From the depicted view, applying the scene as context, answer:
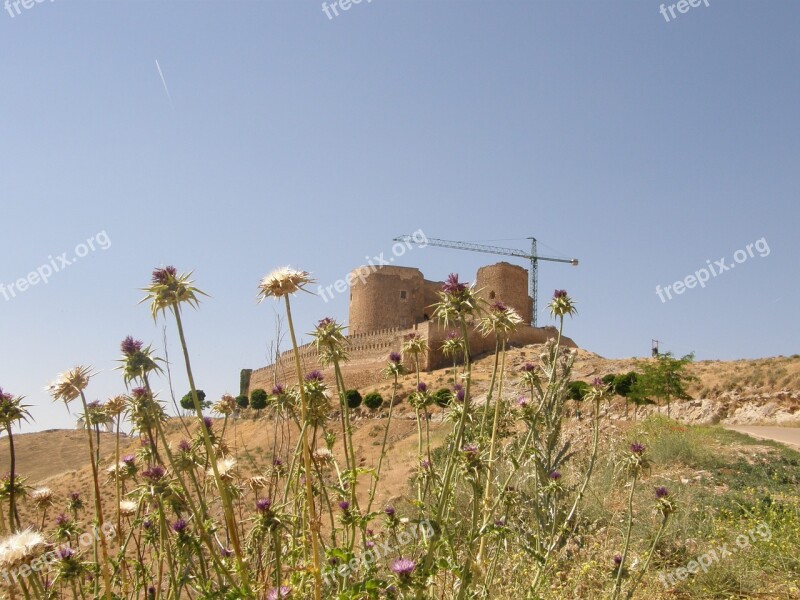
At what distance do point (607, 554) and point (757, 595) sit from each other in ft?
4.83

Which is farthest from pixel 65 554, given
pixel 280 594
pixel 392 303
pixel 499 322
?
pixel 392 303

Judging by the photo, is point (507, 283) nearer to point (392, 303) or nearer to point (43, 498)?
point (392, 303)

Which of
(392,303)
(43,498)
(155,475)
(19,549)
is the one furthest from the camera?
(392,303)

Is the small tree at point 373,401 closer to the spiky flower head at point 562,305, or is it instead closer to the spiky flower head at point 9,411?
the spiky flower head at point 562,305

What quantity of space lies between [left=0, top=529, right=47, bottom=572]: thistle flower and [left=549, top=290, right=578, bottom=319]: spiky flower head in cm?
397

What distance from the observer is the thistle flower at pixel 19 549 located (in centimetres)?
220

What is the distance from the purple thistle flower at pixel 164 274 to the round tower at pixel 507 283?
4894cm

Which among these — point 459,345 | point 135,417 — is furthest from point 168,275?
point 459,345

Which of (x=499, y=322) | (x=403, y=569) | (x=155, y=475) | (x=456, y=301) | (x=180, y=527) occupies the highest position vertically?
(x=456, y=301)

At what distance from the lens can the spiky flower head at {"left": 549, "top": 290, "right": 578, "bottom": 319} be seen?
5.00 meters

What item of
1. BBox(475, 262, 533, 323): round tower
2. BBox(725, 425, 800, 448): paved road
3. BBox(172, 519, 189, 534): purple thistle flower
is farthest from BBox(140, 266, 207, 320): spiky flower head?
BBox(475, 262, 533, 323): round tower

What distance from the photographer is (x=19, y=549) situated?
7.29 ft

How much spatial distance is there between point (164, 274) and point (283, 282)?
52cm

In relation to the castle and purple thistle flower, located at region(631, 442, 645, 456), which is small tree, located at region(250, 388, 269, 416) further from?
purple thistle flower, located at region(631, 442, 645, 456)
